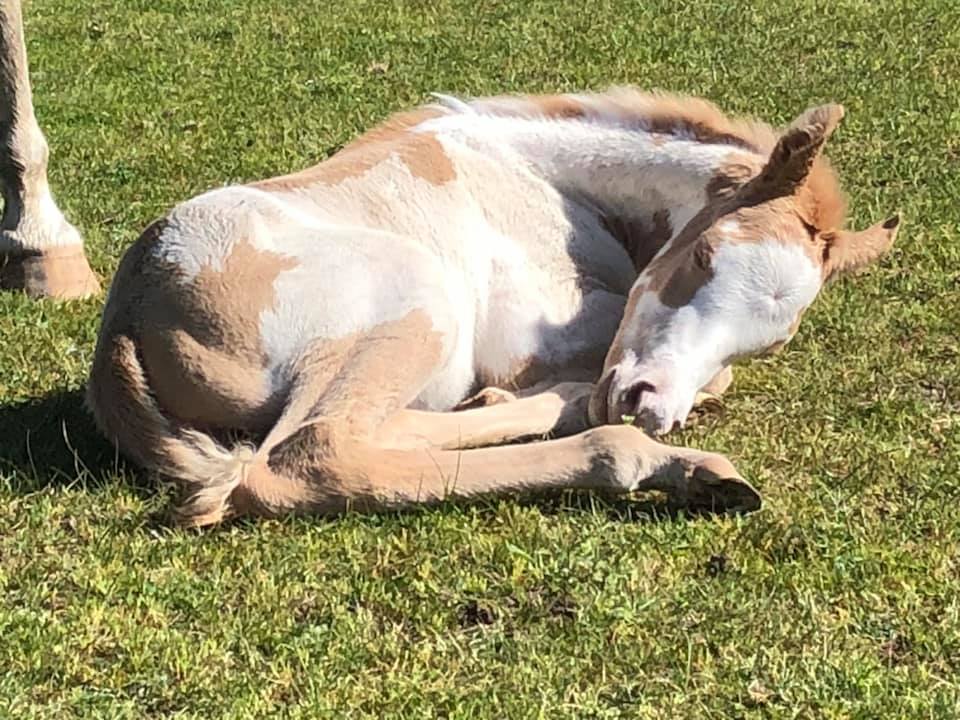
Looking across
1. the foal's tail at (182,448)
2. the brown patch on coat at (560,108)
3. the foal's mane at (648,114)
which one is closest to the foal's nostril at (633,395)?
the foal's tail at (182,448)

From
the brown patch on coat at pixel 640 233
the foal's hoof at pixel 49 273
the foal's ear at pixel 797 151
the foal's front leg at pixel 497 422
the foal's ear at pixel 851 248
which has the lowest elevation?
the foal's hoof at pixel 49 273

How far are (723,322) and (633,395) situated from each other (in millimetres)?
354

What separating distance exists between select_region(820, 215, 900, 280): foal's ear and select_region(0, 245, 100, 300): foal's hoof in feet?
10.4

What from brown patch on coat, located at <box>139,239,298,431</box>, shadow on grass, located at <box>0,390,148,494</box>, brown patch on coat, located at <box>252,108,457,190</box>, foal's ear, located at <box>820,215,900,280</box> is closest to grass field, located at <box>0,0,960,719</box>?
shadow on grass, located at <box>0,390,148,494</box>

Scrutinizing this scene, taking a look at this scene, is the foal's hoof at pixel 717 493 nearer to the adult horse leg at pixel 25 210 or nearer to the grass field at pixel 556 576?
the grass field at pixel 556 576

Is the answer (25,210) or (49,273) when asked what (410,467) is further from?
(25,210)

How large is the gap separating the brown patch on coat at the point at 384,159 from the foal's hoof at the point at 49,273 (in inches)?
60.6

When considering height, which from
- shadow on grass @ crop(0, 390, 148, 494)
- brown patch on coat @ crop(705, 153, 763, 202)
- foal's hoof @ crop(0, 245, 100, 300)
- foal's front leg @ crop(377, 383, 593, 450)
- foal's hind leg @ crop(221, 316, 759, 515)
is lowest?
foal's hoof @ crop(0, 245, 100, 300)

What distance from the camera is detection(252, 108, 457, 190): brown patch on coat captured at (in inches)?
197

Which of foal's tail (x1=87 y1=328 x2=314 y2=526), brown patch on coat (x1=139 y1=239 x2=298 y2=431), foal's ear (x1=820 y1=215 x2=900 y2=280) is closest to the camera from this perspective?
foal's tail (x1=87 y1=328 x2=314 y2=526)

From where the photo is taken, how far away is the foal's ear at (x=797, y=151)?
4.69 meters

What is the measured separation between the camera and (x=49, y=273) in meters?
6.31

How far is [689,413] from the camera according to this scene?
488 cm

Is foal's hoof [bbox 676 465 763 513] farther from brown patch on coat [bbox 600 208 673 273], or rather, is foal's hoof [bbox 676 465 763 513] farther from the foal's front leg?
brown patch on coat [bbox 600 208 673 273]
